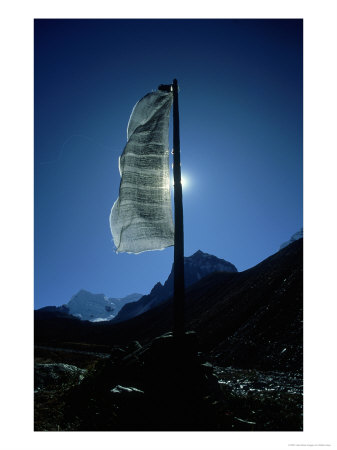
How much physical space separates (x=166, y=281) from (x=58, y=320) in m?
73.5

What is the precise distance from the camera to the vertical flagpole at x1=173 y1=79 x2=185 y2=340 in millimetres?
4926

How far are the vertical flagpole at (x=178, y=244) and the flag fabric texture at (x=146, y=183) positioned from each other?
0.57m

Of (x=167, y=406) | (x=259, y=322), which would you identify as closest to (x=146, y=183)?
(x=167, y=406)

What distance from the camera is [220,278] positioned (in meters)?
65.9

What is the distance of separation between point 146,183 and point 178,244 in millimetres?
1630

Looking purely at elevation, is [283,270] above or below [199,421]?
below

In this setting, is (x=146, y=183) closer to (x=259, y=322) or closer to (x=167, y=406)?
(x=167, y=406)

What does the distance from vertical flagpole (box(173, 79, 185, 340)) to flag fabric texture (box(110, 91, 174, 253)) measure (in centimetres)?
57

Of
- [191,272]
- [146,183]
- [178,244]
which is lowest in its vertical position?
[191,272]

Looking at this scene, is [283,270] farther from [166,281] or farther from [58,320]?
[166,281]

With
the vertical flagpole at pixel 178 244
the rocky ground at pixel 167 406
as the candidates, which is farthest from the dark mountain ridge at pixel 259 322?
the vertical flagpole at pixel 178 244

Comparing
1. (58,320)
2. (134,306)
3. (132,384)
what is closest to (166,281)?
(134,306)

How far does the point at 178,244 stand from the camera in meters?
5.17

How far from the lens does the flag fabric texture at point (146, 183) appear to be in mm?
6035
